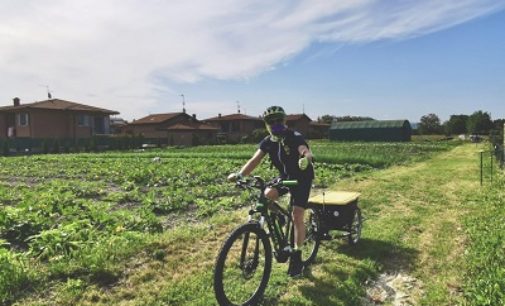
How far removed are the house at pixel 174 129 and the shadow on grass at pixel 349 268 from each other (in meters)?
47.6

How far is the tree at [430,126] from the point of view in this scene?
72.6 meters

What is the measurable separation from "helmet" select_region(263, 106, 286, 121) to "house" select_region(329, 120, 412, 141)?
54269 mm

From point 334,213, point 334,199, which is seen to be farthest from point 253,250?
point 334,199

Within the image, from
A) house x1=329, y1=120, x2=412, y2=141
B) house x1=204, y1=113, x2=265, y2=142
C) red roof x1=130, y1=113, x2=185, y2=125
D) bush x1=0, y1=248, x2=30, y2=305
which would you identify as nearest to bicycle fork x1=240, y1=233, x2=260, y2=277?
bush x1=0, y1=248, x2=30, y2=305

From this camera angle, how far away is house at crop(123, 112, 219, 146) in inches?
2175

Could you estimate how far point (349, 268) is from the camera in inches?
232

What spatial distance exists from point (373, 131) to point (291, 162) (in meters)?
55.6

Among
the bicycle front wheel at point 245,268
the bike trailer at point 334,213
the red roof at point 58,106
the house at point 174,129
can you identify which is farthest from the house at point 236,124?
the bicycle front wheel at point 245,268

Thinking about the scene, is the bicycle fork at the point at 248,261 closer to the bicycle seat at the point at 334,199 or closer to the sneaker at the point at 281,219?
the sneaker at the point at 281,219

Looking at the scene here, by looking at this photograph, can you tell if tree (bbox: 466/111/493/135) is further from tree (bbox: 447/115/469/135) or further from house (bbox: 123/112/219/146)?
house (bbox: 123/112/219/146)

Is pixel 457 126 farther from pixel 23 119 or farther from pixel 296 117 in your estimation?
pixel 23 119

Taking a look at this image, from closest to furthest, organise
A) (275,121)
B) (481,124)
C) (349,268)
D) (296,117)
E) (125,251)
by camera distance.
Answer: (275,121) < (349,268) < (125,251) < (481,124) < (296,117)

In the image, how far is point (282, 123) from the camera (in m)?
5.14

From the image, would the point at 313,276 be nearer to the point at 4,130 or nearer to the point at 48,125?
the point at 48,125
